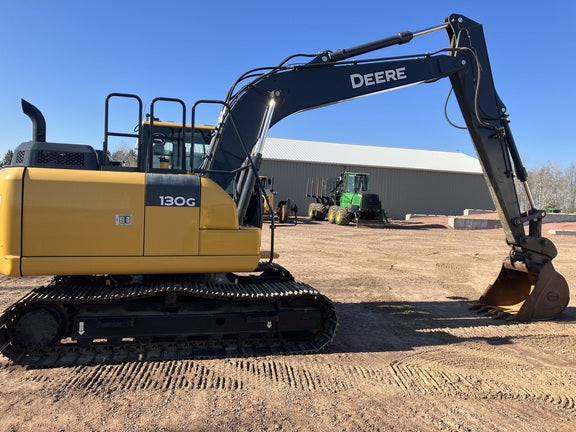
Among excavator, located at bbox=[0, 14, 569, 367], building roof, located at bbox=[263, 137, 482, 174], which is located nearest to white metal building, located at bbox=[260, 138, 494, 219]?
building roof, located at bbox=[263, 137, 482, 174]

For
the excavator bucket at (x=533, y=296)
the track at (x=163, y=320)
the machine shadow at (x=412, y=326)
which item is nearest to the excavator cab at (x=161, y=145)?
the track at (x=163, y=320)

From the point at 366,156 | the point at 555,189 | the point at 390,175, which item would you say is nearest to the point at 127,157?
the point at 390,175

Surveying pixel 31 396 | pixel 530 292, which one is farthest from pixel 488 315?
pixel 31 396

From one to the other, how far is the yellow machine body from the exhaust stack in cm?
74

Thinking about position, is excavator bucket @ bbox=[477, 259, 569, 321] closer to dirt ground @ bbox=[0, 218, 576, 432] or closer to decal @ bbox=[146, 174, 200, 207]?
dirt ground @ bbox=[0, 218, 576, 432]

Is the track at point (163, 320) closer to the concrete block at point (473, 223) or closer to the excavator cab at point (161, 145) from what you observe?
the excavator cab at point (161, 145)

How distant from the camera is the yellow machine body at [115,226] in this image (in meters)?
4.47

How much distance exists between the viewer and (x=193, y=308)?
16.7 ft

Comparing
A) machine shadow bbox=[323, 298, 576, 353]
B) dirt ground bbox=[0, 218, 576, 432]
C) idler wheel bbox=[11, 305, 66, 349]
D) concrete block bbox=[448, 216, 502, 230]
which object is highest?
concrete block bbox=[448, 216, 502, 230]

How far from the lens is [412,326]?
658cm

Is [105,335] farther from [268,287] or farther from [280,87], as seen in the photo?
[280,87]

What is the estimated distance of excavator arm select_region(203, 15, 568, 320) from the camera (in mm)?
5781

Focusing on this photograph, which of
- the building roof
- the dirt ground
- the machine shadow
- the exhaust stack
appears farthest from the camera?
the building roof

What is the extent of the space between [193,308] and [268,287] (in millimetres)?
964
